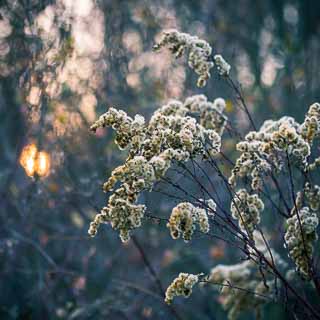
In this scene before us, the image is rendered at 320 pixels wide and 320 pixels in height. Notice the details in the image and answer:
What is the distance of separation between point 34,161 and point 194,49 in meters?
1.83

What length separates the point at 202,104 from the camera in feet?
11.0

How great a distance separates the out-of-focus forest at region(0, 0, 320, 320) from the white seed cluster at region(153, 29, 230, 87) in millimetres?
1081

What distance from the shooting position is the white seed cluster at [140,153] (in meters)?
2.45

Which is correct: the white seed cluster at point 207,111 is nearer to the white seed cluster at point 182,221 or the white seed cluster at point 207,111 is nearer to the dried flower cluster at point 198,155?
the dried flower cluster at point 198,155

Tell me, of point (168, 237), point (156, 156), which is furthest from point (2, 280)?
point (156, 156)

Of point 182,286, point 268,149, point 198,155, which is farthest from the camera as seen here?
point 198,155

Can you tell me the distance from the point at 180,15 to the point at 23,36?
2.52 m

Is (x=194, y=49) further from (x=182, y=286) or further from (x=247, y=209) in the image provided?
(x=182, y=286)

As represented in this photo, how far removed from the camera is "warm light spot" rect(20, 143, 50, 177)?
14.6ft

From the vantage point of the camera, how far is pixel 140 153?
2.69m

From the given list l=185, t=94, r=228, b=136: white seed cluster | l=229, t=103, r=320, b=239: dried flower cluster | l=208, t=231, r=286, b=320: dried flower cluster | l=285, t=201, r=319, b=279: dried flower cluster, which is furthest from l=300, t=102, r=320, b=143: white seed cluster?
l=208, t=231, r=286, b=320: dried flower cluster

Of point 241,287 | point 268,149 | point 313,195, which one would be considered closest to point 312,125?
point 268,149

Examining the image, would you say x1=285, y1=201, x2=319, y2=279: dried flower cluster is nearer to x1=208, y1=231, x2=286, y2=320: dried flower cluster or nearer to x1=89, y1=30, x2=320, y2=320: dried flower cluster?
x1=89, y1=30, x2=320, y2=320: dried flower cluster

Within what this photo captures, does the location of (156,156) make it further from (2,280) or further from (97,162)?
(2,280)
